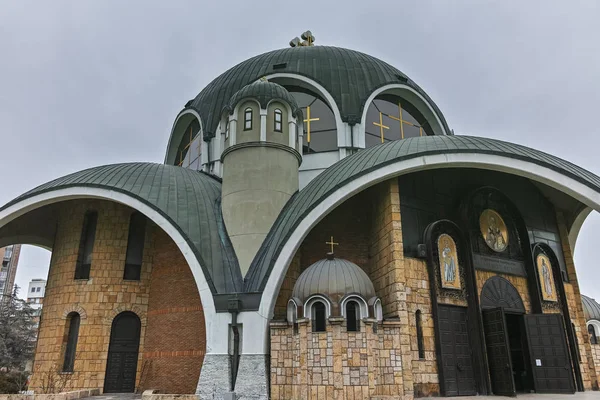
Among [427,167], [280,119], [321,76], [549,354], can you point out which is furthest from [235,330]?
[321,76]

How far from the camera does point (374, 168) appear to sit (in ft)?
33.5

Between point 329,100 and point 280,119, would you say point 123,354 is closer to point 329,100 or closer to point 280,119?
point 280,119

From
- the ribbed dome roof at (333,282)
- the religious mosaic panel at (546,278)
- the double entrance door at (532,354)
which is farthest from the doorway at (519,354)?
the ribbed dome roof at (333,282)

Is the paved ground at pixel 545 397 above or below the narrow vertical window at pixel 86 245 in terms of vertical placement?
below

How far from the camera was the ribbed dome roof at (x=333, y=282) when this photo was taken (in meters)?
9.37

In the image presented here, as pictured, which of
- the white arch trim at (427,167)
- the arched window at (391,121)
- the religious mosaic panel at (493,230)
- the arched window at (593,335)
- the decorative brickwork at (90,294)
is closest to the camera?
the white arch trim at (427,167)

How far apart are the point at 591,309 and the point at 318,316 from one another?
1374 centimetres

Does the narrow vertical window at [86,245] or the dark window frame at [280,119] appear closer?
the narrow vertical window at [86,245]

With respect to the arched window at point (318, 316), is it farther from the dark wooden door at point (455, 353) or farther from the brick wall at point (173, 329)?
the brick wall at point (173, 329)

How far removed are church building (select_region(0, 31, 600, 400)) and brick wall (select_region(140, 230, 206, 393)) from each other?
0.04 meters

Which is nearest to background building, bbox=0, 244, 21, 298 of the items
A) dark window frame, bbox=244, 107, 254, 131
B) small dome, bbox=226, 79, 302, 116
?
small dome, bbox=226, 79, 302, 116

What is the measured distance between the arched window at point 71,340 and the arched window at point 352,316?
6.70 meters

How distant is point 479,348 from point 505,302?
152 cm

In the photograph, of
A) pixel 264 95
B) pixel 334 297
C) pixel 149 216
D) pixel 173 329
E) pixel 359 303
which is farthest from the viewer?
pixel 264 95
